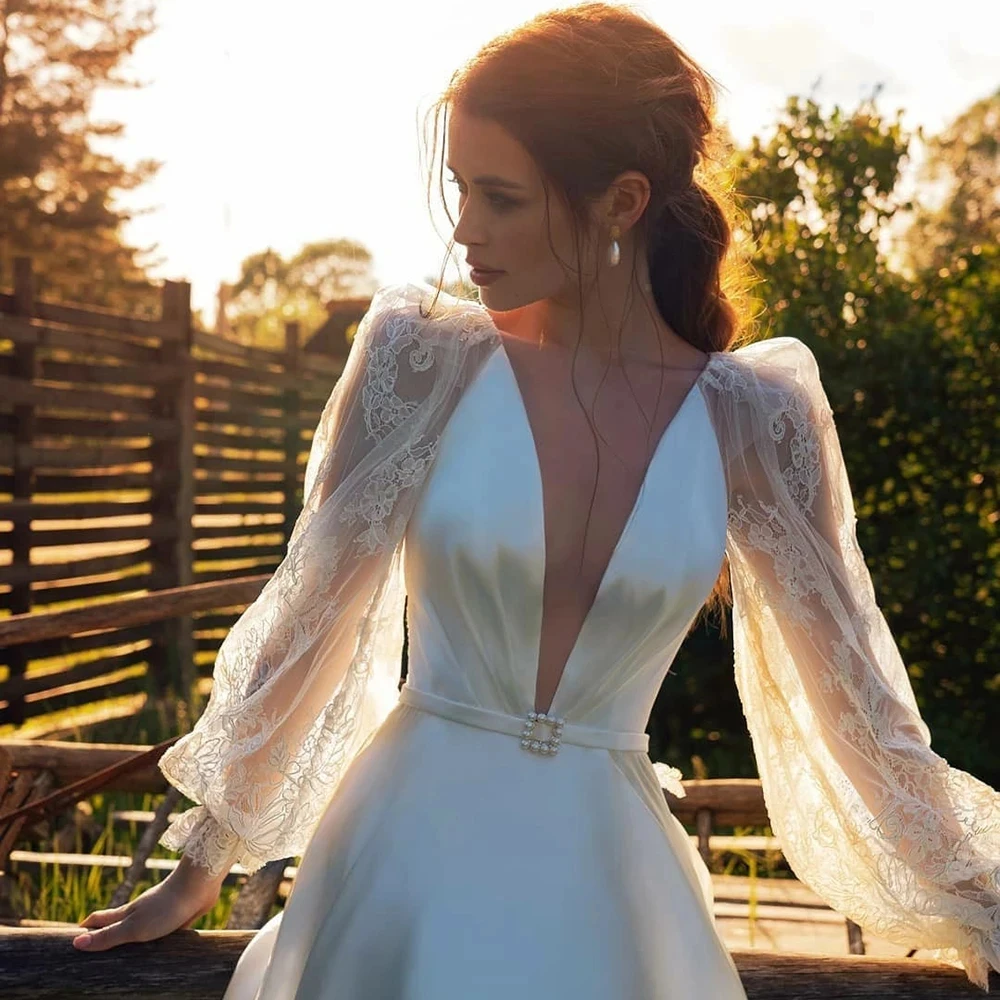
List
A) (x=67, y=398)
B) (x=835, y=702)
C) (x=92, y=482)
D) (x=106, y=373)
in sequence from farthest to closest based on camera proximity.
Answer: (x=92, y=482) → (x=106, y=373) → (x=67, y=398) → (x=835, y=702)

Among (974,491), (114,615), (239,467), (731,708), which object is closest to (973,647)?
(974,491)

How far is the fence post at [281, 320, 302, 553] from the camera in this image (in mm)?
10227

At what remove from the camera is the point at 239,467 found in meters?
9.41

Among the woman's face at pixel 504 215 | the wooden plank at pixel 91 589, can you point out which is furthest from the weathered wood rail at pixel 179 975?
the wooden plank at pixel 91 589

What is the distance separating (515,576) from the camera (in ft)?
5.51

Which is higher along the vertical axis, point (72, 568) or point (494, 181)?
point (494, 181)

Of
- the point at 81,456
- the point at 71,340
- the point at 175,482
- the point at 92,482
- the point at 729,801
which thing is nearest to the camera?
the point at 729,801

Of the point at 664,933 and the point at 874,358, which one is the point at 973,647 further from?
the point at 664,933

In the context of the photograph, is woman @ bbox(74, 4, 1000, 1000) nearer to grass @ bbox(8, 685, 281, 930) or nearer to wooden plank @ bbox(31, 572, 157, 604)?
grass @ bbox(8, 685, 281, 930)

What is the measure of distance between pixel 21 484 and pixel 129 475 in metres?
1.10

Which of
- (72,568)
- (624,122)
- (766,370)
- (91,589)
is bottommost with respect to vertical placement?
(91,589)

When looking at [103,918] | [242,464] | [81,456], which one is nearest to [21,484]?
[81,456]

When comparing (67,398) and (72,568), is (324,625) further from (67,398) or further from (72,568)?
(72,568)

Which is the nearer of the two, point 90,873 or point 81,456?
point 90,873
